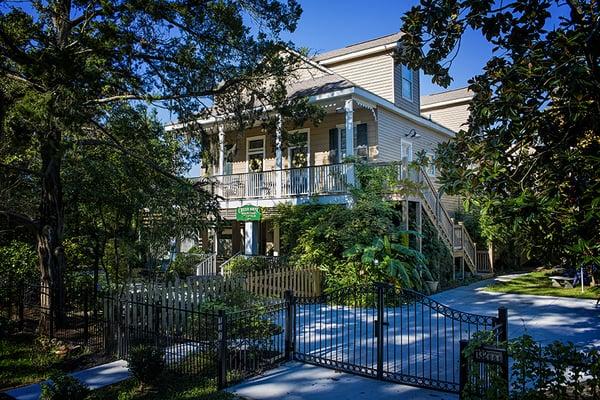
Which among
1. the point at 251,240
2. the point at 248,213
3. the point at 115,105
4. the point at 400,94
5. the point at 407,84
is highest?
the point at 407,84

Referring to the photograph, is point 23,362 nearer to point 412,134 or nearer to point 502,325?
point 502,325

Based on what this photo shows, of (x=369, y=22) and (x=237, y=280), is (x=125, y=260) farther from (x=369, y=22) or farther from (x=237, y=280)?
(x=369, y=22)

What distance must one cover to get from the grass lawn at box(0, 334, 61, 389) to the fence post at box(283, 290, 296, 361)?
387cm

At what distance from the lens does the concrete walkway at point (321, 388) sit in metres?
5.66

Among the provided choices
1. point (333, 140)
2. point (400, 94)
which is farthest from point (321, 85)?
point (400, 94)

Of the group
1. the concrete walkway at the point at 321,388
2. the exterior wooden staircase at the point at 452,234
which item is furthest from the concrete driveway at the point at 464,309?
the exterior wooden staircase at the point at 452,234

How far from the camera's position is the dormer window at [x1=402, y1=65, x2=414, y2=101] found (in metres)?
19.6

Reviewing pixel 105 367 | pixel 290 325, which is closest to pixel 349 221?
pixel 290 325

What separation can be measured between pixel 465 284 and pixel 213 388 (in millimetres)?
11857

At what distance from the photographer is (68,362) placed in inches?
305

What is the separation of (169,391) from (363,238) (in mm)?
7518

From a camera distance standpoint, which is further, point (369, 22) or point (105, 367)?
point (369, 22)

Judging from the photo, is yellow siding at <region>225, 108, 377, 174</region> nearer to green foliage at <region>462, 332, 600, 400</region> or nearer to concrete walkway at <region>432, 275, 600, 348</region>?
concrete walkway at <region>432, 275, 600, 348</region>

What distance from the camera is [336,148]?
18.0 meters
